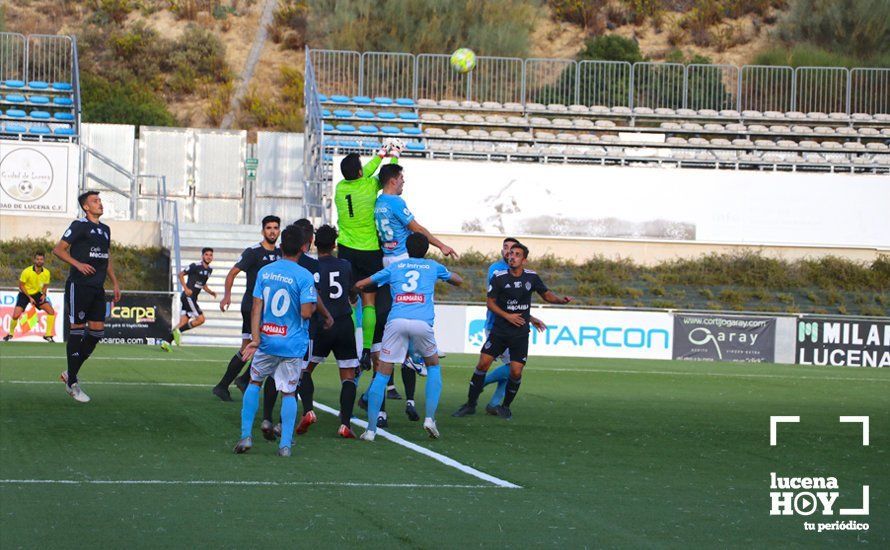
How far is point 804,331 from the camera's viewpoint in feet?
90.9

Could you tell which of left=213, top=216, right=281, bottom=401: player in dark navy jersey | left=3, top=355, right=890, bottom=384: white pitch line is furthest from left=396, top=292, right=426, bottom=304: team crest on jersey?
left=3, top=355, right=890, bottom=384: white pitch line

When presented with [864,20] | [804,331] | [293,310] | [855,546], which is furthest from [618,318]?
[864,20]

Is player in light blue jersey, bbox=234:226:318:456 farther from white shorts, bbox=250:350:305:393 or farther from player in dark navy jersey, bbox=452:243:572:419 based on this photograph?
player in dark navy jersey, bbox=452:243:572:419

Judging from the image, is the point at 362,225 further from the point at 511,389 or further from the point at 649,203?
the point at 649,203

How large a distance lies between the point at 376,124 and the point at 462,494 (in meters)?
30.4

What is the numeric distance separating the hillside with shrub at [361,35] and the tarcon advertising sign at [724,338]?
82.6ft

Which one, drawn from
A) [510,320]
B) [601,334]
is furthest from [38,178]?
[510,320]

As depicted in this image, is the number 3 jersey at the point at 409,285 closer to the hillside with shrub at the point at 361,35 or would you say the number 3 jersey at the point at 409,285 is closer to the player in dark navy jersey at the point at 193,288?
the player in dark navy jersey at the point at 193,288

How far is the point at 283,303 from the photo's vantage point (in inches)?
371

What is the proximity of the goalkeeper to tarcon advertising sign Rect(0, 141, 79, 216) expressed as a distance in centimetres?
2311

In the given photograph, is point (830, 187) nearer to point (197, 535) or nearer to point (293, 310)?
point (293, 310)

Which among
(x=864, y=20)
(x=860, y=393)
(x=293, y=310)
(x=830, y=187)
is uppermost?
(x=864, y=20)

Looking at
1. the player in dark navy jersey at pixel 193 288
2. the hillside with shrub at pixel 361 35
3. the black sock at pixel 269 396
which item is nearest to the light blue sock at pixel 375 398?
the black sock at pixel 269 396

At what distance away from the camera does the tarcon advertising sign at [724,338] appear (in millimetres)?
27406
